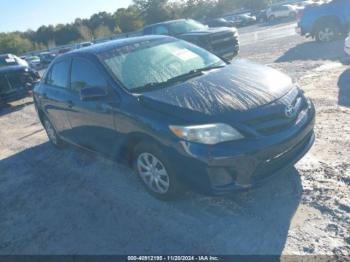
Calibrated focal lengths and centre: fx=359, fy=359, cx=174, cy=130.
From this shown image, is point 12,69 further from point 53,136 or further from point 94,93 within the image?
point 94,93

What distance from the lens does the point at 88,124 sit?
471 centimetres

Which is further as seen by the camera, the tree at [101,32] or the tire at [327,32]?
the tree at [101,32]

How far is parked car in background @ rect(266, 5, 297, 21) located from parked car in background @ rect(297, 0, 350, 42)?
24.5 metres

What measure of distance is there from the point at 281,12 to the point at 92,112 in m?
36.9

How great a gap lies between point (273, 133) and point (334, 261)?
1.20 m

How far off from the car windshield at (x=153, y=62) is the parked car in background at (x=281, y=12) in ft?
112

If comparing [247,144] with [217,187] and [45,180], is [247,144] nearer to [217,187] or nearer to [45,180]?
[217,187]

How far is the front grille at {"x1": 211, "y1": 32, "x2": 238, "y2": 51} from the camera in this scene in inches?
457

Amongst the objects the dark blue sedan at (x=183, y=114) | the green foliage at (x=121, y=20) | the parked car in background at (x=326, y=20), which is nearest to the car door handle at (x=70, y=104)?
the dark blue sedan at (x=183, y=114)

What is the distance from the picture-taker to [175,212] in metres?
3.80

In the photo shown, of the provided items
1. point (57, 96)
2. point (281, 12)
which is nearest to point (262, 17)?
point (281, 12)

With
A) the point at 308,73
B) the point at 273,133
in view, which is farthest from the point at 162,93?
the point at 308,73

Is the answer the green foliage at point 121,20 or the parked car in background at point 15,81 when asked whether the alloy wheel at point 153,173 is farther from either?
the green foliage at point 121,20

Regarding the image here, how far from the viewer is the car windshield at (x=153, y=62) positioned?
4.20 m
